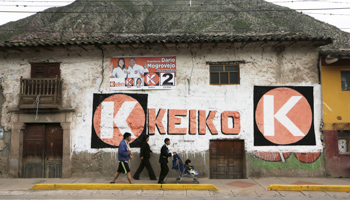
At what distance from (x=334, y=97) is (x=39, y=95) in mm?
11287

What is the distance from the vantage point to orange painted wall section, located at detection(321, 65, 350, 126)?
9.27 m

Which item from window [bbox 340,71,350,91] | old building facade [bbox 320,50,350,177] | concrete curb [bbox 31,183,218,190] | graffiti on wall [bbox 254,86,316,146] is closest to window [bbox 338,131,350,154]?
old building facade [bbox 320,50,350,177]

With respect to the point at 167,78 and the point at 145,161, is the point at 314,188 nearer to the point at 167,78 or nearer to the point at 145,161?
the point at 145,161

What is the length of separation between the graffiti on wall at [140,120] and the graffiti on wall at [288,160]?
1429mm

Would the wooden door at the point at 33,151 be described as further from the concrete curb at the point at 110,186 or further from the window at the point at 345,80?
the window at the point at 345,80

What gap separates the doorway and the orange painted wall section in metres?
10.4

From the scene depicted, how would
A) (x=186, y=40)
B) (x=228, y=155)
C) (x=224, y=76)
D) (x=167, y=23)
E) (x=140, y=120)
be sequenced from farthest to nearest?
(x=167, y=23)
(x=224, y=76)
(x=140, y=120)
(x=228, y=155)
(x=186, y=40)

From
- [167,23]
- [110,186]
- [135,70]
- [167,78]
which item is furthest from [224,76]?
[167,23]

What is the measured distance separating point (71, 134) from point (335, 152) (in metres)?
10.1

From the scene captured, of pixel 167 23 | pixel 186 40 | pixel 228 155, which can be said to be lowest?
pixel 228 155

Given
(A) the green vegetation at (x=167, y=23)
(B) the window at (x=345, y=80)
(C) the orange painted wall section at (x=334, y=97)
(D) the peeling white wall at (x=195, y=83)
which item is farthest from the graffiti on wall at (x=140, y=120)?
(A) the green vegetation at (x=167, y=23)

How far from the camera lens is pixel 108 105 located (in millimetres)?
9633

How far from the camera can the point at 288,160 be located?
9195mm

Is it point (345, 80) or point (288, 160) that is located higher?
point (345, 80)
